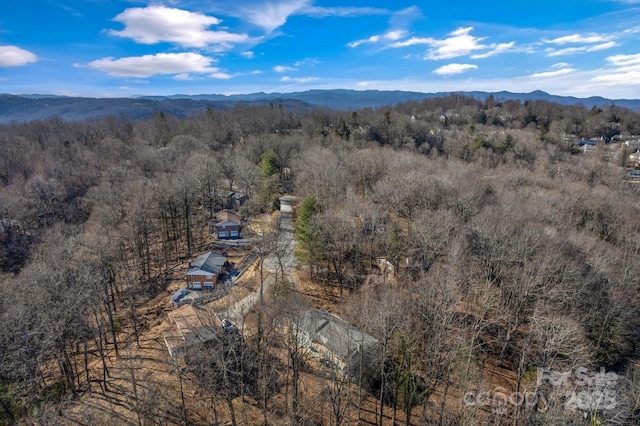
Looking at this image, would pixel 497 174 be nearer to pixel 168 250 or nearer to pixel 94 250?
pixel 168 250

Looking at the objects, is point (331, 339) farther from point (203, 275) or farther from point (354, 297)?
point (203, 275)

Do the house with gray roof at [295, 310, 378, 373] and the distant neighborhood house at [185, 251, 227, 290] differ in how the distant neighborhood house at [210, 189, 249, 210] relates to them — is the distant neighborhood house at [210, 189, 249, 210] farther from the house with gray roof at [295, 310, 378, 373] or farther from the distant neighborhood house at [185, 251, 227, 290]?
the house with gray roof at [295, 310, 378, 373]

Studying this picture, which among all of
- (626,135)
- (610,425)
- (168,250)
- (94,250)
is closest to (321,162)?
(168,250)

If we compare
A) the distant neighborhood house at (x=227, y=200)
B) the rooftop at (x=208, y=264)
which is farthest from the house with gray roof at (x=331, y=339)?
the distant neighborhood house at (x=227, y=200)

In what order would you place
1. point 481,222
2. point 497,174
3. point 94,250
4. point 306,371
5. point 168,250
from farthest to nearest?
point 497,174
point 168,250
point 481,222
point 94,250
point 306,371

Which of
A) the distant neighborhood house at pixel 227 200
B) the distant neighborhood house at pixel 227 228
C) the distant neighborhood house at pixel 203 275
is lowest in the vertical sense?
the distant neighborhood house at pixel 203 275

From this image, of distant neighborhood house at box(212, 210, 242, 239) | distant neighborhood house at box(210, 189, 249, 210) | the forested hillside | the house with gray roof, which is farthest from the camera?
distant neighborhood house at box(210, 189, 249, 210)

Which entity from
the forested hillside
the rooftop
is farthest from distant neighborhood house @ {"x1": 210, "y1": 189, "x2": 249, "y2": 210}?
the rooftop

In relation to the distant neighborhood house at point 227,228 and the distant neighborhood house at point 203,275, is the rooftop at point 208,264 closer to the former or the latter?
the distant neighborhood house at point 203,275

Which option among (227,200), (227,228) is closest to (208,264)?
(227,228)
